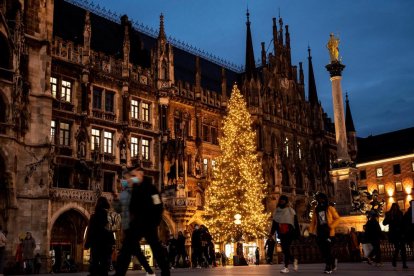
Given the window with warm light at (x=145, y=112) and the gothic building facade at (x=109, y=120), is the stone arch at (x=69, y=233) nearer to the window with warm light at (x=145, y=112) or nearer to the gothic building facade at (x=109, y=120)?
the gothic building facade at (x=109, y=120)

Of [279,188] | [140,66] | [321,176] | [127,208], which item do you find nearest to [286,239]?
[127,208]

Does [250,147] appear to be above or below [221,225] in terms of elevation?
above

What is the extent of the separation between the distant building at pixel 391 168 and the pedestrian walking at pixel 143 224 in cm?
5345

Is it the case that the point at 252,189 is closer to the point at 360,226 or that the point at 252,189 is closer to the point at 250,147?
the point at 250,147

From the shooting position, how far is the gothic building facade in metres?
27.1

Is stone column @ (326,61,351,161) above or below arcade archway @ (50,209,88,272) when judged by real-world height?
above

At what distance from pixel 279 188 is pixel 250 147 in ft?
34.6

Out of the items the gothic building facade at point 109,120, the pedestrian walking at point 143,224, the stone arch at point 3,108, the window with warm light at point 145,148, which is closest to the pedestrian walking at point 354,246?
the pedestrian walking at point 143,224

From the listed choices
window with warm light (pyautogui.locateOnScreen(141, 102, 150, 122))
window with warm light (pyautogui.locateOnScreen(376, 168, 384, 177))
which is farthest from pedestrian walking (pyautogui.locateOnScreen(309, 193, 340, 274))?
window with warm light (pyautogui.locateOnScreen(376, 168, 384, 177))

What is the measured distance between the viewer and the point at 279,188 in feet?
151

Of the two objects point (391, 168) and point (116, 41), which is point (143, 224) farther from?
point (391, 168)

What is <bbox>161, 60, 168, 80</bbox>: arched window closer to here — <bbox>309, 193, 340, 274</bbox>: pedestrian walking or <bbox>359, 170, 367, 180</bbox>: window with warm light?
<bbox>309, 193, 340, 274</bbox>: pedestrian walking

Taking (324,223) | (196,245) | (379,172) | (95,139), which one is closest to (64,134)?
(95,139)

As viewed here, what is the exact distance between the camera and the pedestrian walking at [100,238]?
10289 millimetres
